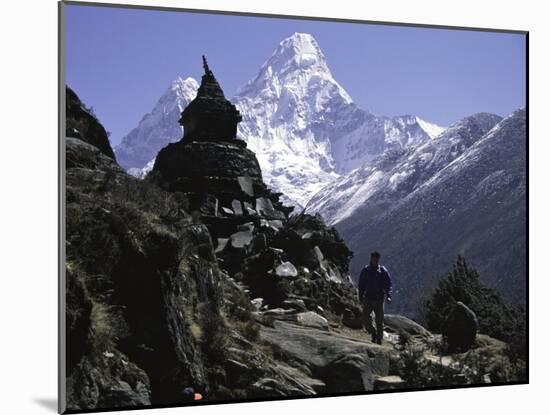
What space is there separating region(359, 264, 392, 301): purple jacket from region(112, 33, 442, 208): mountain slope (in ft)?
4.84

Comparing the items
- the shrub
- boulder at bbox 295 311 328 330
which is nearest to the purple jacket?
boulder at bbox 295 311 328 330

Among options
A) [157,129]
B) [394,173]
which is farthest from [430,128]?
[157,129]

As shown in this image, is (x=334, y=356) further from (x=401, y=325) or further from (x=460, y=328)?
(x=460, y=328)

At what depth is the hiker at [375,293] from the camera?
1454 centimetres

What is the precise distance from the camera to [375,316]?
1466 cm

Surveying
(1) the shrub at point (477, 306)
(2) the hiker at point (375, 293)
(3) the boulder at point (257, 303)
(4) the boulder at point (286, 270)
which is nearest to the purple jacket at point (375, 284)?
(2) the hiker at point (375, 293)

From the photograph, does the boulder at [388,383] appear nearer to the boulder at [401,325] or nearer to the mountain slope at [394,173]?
the boulder at [401,325]

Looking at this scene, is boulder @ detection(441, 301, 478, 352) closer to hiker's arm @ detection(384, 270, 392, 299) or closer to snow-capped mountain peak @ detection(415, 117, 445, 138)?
hiker's arm @ detection(384, 270, 392, 299)

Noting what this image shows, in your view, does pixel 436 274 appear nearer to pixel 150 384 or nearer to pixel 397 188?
pixel 397 188

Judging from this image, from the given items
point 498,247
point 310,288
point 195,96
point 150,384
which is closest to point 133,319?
point 150,384

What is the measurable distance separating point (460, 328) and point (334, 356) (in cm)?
212

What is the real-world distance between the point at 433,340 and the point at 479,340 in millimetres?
632

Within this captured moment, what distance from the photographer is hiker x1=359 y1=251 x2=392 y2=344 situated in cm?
1454

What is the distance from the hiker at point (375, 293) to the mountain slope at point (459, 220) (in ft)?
1.08
